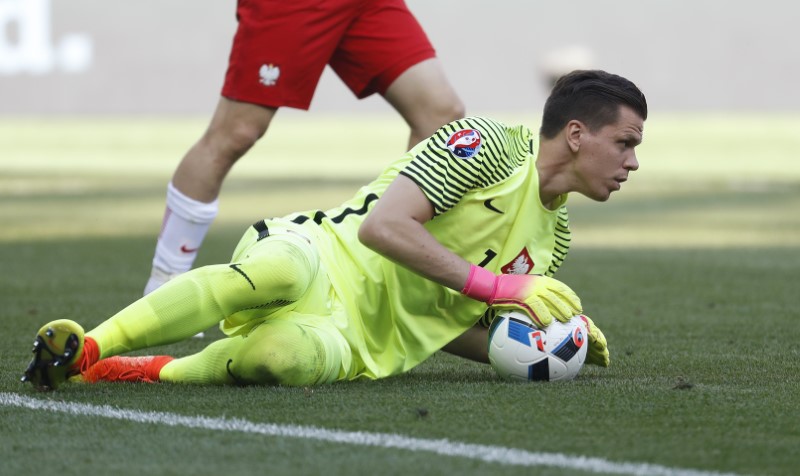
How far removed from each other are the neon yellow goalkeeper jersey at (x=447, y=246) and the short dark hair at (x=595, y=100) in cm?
16

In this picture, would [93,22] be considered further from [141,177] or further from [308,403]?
[308,403]

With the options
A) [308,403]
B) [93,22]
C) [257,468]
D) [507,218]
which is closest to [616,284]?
[507,218]

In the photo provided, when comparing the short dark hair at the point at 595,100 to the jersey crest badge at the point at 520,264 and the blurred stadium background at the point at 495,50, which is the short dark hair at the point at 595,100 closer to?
the jersey crest badge at the point at 520,264

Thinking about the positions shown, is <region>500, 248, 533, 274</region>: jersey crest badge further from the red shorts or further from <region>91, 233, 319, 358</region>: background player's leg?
the red shorts

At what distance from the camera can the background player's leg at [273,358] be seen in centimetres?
390

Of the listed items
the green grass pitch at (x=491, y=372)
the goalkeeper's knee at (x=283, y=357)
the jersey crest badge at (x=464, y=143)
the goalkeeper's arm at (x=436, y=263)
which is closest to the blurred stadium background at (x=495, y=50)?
the green grass pitch at (x=491, y=372)

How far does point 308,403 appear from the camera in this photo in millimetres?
3686

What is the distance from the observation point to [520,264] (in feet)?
13.9

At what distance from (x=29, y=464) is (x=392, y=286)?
1494 millimetres

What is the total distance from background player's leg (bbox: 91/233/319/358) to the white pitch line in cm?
23

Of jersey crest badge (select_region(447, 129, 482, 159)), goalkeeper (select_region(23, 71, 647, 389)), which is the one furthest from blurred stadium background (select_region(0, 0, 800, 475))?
jersey crest badge (select_region(447, 129, 482, 159))

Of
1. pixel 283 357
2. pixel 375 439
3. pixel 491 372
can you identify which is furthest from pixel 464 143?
pixel 375 439

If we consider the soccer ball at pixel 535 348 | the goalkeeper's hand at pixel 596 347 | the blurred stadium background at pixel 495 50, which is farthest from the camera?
the blurred stadium background at pixel 495 50

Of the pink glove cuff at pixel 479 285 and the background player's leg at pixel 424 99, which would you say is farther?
the background player's leg at pixel 424 99
